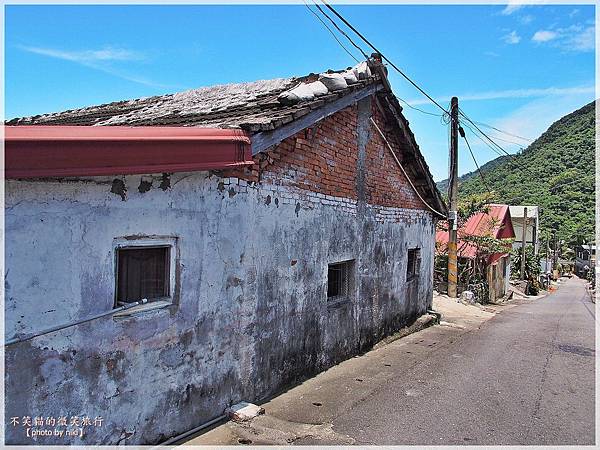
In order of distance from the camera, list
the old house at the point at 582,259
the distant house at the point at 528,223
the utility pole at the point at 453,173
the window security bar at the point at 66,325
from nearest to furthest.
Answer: the window security bar at the point at 66,325 < the utility pole at the point at 453,173 < the distant house at the point at 528,223 < the old house at the point at 582,259

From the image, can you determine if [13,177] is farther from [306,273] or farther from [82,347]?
[306,273]

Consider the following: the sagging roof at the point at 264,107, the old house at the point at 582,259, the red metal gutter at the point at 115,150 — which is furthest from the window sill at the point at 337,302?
the old house at the point at 582,259

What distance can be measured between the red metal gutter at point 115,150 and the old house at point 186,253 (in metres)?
0.01

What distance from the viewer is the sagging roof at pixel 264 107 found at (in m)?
5.40

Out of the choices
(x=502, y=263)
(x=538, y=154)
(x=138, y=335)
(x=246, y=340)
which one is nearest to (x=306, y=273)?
(x=246, y=340)

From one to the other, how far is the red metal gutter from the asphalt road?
3.24 meters

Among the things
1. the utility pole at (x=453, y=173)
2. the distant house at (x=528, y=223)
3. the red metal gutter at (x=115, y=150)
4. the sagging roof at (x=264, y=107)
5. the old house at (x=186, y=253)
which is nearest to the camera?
the red metal gutter at (x=115, y=150)

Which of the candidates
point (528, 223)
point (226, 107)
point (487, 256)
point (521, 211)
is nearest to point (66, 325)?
point (226, 107)

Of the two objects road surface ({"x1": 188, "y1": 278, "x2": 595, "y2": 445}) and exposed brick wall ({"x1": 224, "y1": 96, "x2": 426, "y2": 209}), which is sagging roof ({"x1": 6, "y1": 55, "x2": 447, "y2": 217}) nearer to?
exposed brick wall ({"x1": 224, "y1": 96, "x2": 426, "y2": 209})

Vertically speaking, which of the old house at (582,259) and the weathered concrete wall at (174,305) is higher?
the weathered concrete wall at (174,305)

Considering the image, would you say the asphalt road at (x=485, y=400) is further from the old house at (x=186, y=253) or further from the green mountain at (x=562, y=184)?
the green mountain at (x=562, y=184)

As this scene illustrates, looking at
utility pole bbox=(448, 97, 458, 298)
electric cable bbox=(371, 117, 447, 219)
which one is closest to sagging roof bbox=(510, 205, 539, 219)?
utility pole bbox=(448, 97, 458, 298)

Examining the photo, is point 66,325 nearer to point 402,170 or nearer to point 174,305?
point 174,305

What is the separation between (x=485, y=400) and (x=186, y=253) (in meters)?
4.50
